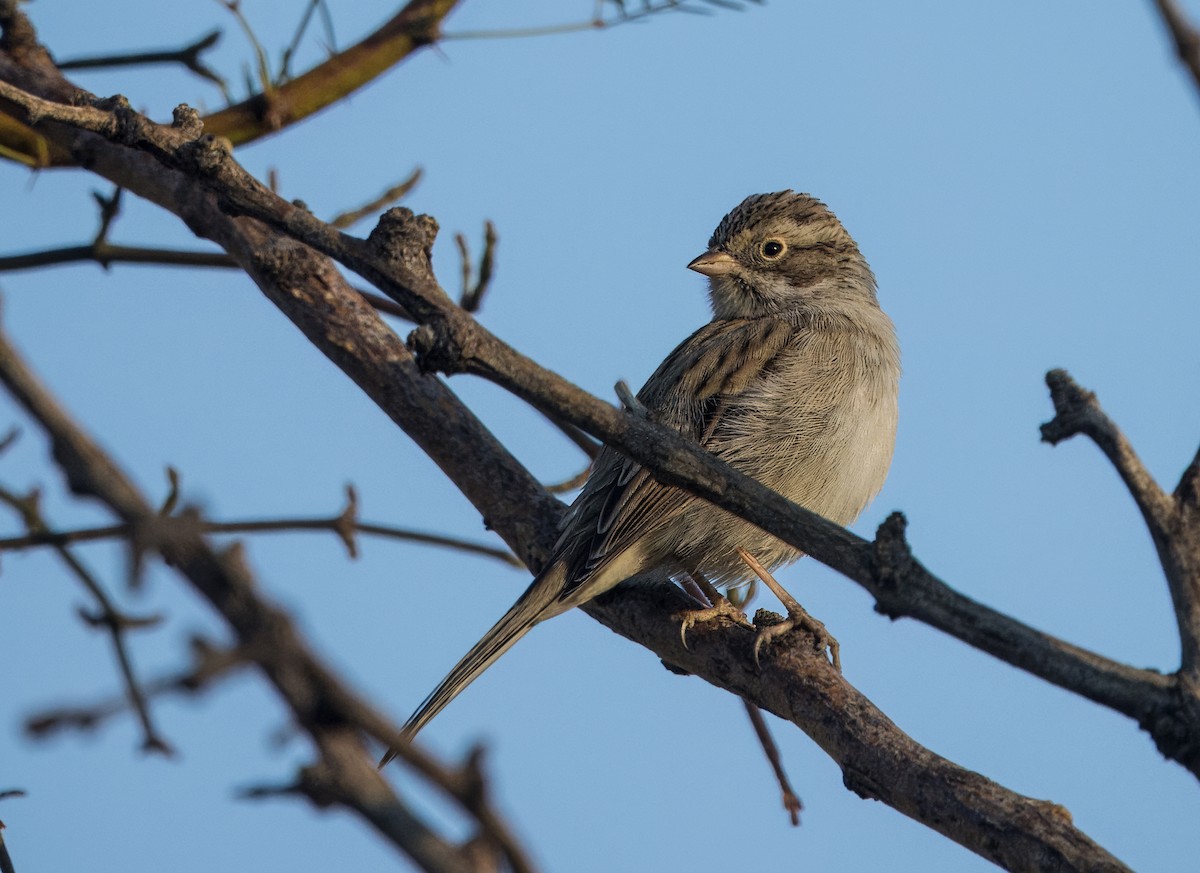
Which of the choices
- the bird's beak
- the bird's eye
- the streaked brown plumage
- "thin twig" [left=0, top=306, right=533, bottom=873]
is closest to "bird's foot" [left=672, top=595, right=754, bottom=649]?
the streaked brown plumage

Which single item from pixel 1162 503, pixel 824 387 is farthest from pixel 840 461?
pixel 1162 503

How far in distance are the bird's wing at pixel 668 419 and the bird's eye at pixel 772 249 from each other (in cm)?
50

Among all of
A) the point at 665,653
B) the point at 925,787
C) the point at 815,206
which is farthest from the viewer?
the point at 815,206

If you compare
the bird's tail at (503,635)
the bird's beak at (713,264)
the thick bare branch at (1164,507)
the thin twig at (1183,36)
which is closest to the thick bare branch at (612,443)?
the bird's tail at (503,635)

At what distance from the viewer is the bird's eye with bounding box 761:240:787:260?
24.7ft

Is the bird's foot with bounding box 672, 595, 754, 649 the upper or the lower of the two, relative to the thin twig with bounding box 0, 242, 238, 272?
lower

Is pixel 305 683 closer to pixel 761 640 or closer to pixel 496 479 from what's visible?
pixel 761 640

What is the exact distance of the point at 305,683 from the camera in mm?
1194

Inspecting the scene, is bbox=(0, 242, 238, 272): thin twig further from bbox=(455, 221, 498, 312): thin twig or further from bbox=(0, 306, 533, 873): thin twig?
bbox=(0, 306, 533, 873): thin twig

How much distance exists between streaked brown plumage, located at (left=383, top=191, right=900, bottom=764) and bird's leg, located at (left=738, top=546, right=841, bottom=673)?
0.11m

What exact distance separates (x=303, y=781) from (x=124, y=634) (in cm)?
213

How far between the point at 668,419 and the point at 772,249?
1655 mm

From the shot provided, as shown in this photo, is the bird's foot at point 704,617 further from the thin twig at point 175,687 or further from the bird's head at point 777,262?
the thin twig at point 175,687

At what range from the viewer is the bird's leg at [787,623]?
5.08m
